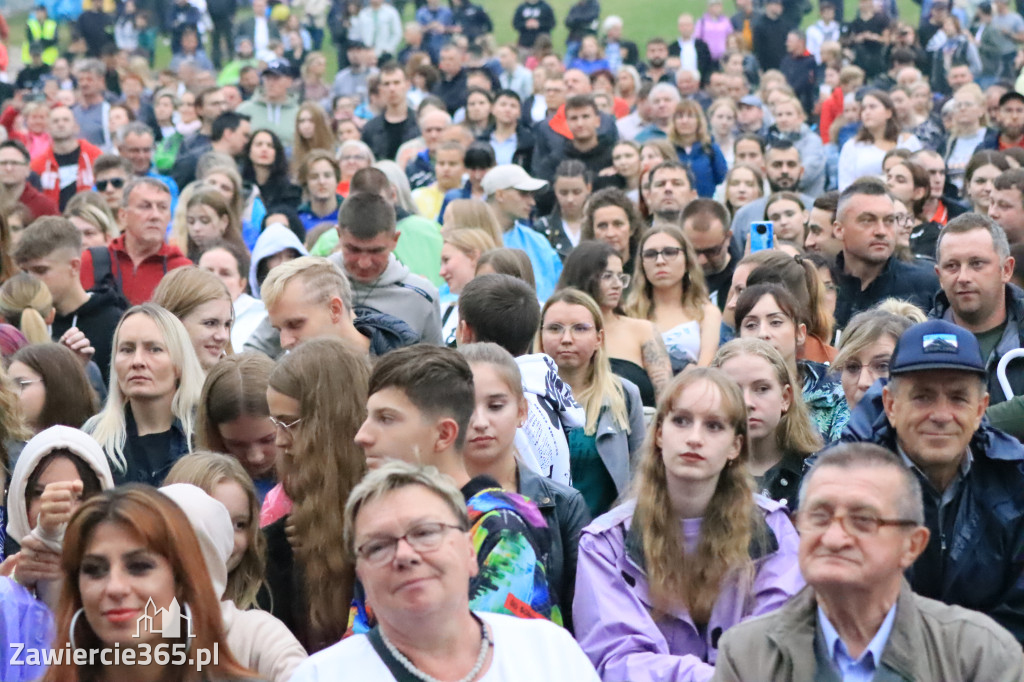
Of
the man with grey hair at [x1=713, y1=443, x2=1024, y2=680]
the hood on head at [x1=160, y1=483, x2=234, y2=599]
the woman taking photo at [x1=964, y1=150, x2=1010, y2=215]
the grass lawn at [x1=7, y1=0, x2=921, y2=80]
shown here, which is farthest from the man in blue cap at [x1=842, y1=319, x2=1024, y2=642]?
the grass lawn at [x1=7, y1=0, x2=921, y2=80]

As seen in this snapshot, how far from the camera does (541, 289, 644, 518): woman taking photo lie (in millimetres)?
5945

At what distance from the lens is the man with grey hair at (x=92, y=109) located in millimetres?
18953

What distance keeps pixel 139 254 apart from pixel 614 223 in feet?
10.2

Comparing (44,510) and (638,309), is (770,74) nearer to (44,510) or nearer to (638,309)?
(638,309)

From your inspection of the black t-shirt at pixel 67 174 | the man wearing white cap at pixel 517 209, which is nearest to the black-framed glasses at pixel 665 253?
the man wearing white cap at pixel 517 209

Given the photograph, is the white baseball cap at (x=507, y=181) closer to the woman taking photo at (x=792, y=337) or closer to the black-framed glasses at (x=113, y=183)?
the black-framed glasses at (x=113, y=183)

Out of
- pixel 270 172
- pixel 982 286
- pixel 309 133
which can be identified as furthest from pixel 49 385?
pixel 309 133

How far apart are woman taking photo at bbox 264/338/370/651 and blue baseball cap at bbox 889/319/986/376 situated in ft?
5.69

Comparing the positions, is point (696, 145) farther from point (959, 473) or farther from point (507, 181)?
point (959, 473)

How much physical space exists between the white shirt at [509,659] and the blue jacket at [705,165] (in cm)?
1067

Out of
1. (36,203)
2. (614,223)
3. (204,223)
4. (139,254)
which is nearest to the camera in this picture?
(139,254)

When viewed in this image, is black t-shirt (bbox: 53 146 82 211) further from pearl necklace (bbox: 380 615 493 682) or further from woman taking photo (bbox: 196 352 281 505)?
pearl necklace (bbox: 380 615 493 682)

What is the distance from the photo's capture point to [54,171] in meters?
14.4

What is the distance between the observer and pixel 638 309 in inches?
321
